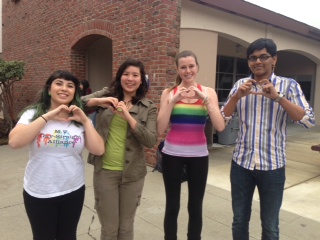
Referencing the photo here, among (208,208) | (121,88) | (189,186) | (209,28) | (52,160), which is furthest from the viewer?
(209,28)

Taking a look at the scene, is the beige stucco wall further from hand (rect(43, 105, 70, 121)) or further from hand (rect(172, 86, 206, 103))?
hand (rect(43, 105, 70, 121))

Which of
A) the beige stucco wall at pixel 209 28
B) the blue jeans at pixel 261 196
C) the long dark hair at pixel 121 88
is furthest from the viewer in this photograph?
the beige stucco wall at pixel 209 28

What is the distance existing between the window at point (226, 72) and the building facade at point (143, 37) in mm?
37

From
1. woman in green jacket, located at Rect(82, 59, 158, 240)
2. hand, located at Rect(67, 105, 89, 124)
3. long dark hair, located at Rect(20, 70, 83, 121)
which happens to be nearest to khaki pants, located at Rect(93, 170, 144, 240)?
woman in green jacket, located at Rect(82, 59, 158, 240)

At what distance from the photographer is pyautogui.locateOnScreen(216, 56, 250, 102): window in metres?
10.5

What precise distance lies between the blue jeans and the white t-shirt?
123cm

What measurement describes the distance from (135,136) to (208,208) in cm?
209

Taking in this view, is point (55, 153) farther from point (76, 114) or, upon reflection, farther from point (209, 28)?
point (209, 28)

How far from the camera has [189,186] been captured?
2459 mm

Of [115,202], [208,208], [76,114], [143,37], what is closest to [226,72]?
[143,37]

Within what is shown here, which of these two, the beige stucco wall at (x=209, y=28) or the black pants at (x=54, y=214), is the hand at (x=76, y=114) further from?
the beige stucco wall at (x=209, y=28)

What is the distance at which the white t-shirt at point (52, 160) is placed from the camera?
6.25 feet

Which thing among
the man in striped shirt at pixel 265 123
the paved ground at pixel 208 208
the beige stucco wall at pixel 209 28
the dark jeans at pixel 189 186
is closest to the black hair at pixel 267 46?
the man in striped shirt at pixel 265 123

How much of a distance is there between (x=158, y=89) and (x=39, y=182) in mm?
3524
